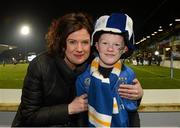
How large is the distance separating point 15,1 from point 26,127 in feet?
3.37

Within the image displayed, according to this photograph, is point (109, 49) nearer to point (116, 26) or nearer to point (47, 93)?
point (116, 26)

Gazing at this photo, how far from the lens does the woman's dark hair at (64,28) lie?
37.5 inches

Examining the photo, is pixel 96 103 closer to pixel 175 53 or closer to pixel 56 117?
pixel 56 117

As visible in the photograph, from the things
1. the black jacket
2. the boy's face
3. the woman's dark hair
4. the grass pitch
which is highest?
the woman's dark hair

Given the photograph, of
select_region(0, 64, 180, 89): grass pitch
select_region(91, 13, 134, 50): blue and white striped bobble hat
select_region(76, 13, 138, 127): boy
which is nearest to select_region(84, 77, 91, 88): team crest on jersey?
select_region(76, 13, 138, 127): boy

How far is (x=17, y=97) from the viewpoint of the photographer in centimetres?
176

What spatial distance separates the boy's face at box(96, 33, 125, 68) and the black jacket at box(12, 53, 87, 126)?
0.11m

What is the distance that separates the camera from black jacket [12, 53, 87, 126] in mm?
951

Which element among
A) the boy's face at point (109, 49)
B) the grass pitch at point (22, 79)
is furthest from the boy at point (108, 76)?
the grass pitch at point (22, 79)

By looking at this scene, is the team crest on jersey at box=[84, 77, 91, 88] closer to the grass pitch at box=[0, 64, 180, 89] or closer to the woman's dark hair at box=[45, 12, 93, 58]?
the woman's dark hair at box=[45, 12, 93, 58]

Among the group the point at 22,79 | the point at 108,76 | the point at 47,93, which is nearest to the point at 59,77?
the point at 47,93

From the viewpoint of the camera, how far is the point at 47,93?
977 millimetres

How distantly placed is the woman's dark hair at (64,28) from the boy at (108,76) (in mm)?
44

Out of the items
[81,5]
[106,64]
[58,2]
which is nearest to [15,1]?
[58,2]
